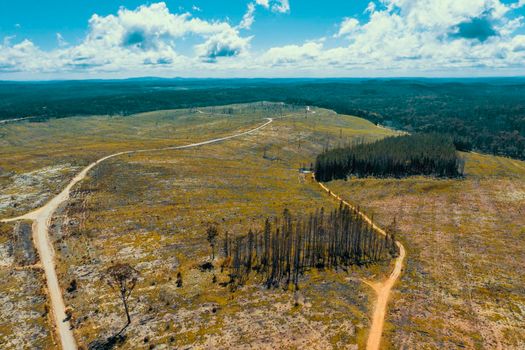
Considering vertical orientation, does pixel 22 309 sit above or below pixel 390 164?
above

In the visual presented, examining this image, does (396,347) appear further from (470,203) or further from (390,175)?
(390,175)

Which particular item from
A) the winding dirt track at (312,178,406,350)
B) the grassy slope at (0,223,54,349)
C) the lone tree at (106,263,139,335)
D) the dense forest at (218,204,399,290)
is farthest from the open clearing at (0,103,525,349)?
the dense forest at (218,204,399,290)

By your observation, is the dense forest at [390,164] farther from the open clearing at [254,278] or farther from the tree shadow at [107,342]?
the tree shadow at [107,342]

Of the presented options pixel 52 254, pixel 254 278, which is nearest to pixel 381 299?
pixel 254 278

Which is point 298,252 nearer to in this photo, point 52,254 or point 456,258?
point 456,258

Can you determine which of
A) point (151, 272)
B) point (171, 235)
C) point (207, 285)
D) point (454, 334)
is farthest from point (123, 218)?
point (454, 334)

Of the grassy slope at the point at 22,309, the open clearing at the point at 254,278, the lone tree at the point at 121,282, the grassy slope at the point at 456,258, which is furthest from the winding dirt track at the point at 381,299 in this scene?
the grassy slope at the point at 22,309
